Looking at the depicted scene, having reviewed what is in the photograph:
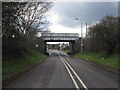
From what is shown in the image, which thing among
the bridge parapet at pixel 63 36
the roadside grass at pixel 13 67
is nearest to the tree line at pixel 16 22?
the roadside grass at pixel 13 67

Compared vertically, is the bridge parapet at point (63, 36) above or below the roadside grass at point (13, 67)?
above

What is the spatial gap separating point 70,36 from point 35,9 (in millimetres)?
63345

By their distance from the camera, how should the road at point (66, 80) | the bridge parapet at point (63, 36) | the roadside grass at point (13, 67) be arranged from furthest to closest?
the bridge parapet at point (63, 36) → the roadside grass at point (13, 67) → the road at point (66, 80)

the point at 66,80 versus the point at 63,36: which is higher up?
the point at 63,36

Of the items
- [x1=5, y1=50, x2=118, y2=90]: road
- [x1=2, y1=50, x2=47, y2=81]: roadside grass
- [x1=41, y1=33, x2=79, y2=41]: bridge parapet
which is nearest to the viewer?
[x1=5, y1=50, x2=118, y2=90]: road

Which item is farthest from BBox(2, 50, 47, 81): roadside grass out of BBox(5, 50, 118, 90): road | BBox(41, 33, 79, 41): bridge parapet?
BBox(41, 33, 79, 41): bridge parapet

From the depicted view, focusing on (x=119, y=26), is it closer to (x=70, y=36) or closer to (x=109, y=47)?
(x=109, y=47)

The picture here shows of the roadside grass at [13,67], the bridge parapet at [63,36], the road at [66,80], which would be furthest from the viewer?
the bridge parapet at [63,36]

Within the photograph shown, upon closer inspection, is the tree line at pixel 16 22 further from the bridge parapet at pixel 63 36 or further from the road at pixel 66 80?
the bridge parapet at pixel 63 36

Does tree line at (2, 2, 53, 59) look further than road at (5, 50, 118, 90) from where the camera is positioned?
Yes

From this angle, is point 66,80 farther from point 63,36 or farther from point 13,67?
point 63,36

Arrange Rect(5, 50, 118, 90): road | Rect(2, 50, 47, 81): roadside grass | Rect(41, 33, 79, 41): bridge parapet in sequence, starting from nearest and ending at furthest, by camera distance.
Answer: Rect(5, 50, 118, 90): road, Rect(2, 50, 47, 81): roadside grass, Rect(41, 33, 79, 41): bridge parapet

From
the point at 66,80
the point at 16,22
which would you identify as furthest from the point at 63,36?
the point at 66,80

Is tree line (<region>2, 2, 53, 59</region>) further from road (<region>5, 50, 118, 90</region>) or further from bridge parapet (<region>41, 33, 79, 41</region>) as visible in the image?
bridge parapet (<region>41, 33, 79, 41</region>)
